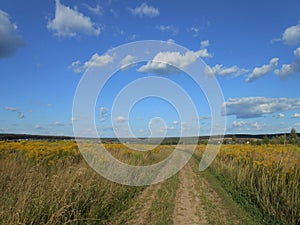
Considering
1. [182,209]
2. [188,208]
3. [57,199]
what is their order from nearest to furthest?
[57,199]
[182,209]
[188,208]

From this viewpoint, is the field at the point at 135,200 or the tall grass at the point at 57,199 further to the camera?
the field at the point at 135,200

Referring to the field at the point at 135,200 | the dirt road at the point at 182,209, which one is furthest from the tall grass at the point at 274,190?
the dirt road at the point at 182,209

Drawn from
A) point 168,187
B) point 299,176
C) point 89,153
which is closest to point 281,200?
point 299,176

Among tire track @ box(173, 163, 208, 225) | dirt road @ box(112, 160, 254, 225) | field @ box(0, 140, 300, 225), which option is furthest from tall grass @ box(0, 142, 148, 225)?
tire track @ box(173, 163, 208, 225)

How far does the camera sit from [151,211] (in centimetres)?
803

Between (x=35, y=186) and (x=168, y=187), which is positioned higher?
(x=35, y=186)

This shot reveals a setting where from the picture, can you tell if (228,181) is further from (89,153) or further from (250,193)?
(89,153)

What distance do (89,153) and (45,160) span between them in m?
4.09

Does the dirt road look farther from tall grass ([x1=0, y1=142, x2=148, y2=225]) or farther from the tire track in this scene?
tall grass ([x1=0, y1=142, x2=148, y2=225])

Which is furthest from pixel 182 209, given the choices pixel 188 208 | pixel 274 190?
pixel 274 190

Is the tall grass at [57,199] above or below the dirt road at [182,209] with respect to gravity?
above

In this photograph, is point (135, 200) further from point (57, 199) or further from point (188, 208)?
point (57, 199)

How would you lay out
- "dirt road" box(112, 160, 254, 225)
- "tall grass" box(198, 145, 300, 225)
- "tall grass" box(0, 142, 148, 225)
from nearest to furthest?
"tall grass" box(0, 142, 148, 225)
"tall grass" box(198, 145, 300, 225)
"dirt road" box(112, 160, 254, 225)

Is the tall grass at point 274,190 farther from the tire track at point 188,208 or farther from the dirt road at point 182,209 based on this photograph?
the tire track at point 188,208
